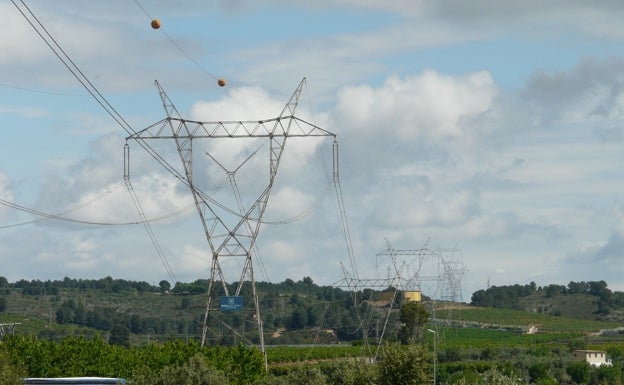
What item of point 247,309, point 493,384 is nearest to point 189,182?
point 247,309

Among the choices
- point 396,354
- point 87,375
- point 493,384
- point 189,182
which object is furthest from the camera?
point 87,375

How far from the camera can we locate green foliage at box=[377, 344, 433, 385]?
71875 mm

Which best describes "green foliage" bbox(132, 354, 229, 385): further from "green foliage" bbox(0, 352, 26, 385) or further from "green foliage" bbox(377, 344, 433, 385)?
"green foliage" bbox(377, 344, 433, 385)

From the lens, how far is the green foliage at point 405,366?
7188 cm

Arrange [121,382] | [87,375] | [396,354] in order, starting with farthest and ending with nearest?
[87,375] → [121,382] → [396,354]

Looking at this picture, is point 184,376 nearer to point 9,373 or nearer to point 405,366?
point 9,373

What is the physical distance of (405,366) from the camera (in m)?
72.0

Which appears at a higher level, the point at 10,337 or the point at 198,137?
the point at 198,137

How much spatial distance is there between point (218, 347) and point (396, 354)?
3457 cm

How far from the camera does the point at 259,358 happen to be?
343 ft

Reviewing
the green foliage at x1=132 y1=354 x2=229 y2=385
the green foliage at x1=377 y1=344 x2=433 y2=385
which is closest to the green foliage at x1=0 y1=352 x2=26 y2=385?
the green foliage at x1=132 y1=354 x2=229 y2=385

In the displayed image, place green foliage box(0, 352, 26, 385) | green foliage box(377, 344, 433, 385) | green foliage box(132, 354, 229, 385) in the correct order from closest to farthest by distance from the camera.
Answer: green foliage box(377, 344, 433, 385), green foliage box(132, 354, 229, 385), green foliage box(0, 352, 26, 385)


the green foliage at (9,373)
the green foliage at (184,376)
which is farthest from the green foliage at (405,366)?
the green foliage at (9,373)

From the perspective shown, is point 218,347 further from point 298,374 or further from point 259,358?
point 298,374
